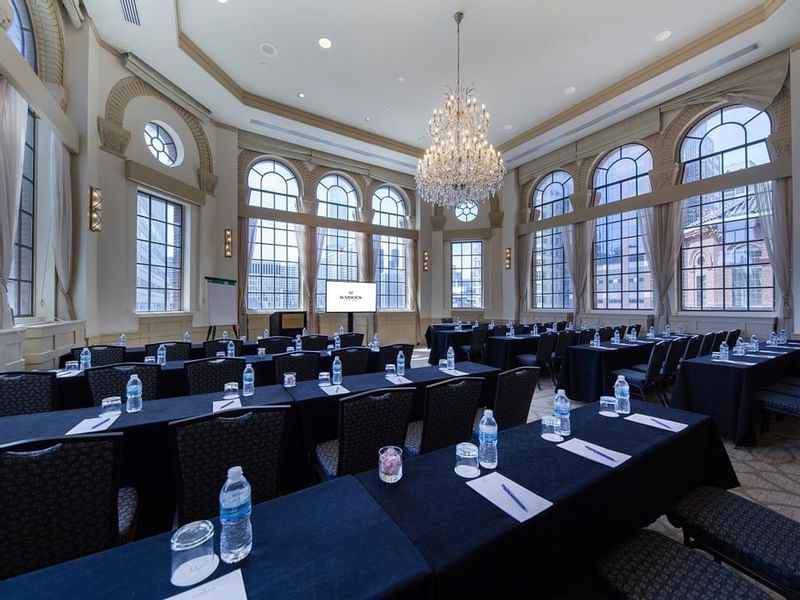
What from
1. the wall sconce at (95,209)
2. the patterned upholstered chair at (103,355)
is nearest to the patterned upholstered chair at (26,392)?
the patterned upholstered chair at (103,355)

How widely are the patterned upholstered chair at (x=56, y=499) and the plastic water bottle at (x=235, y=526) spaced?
727mm

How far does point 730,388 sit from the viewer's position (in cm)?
345

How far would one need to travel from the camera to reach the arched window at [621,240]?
26.7 feet

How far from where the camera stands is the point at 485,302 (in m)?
11.0

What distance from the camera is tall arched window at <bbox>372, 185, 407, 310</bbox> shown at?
10727 millimetres

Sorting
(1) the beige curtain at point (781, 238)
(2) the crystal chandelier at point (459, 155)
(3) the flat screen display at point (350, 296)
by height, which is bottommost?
(3) the flat screen display at point (350, 296)

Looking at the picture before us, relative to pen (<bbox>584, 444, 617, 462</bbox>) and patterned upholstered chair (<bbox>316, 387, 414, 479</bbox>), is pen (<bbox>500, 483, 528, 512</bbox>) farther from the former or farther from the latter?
patterned upholstered chair (<bbox>316, 387, 414, 479</bbox>)

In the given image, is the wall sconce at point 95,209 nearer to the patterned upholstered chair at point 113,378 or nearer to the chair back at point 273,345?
the chair back at point 273,345

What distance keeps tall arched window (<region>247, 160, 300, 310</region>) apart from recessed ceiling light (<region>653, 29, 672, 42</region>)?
26.8 feet

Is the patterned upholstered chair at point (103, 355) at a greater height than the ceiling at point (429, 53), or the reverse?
the ceiling at point (429, 53)

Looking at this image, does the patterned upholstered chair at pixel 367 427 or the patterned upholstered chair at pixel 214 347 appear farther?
the patterned upholstered chair at pixel 214 347

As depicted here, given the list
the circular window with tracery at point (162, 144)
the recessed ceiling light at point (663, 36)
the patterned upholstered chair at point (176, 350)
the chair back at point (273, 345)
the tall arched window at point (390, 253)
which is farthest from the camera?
the tall arched window at point (390, 253)

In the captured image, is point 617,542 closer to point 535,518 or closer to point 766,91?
point 535,518

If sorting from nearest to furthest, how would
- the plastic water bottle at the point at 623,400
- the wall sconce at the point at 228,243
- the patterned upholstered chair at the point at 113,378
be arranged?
1. the plastic water bottle at the point at 623,400
2. the patterned upholstered chair at the point at 113,378
3. the wall sconce at the point at 228,243
